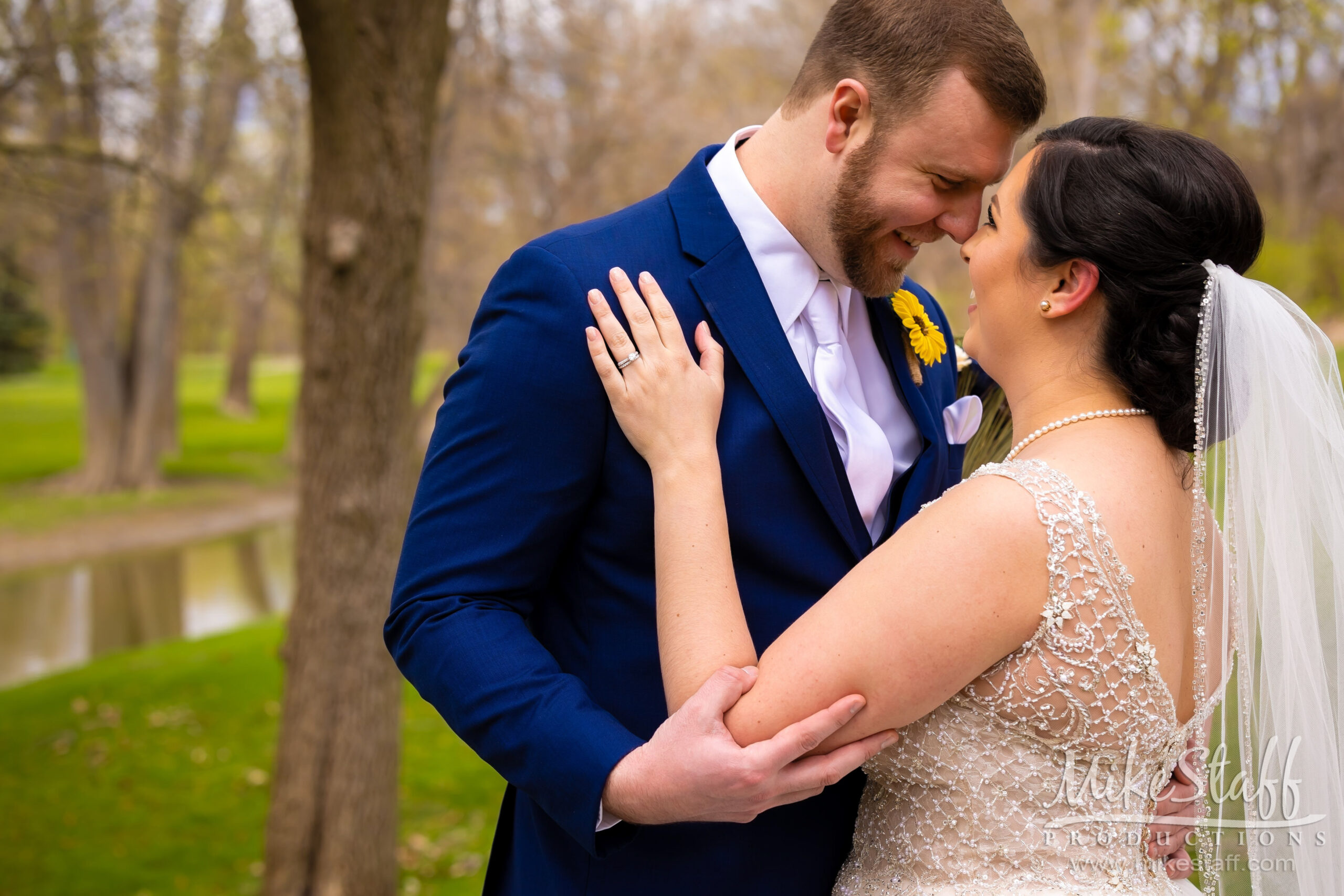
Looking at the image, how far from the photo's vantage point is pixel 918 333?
2400 millimetres

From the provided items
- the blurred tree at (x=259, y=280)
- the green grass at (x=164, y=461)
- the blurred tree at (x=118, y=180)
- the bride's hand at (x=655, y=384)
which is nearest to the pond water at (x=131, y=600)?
the green grass at (x=164, y=461)

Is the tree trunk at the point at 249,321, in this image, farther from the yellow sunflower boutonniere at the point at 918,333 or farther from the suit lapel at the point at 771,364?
the suit lapel at the point at 771,364

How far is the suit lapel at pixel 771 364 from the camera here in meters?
2.02

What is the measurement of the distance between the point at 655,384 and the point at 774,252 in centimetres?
50

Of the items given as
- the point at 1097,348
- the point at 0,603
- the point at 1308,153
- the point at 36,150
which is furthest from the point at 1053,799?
the point at 1308,153

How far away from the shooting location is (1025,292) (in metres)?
2.06

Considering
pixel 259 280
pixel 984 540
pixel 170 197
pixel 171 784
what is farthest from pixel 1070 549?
pixel 259 280

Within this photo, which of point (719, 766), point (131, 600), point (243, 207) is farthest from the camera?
point (243, 207)

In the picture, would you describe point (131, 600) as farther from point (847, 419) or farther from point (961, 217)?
point (961, 217)

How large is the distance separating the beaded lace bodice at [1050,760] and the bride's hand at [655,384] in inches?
19.8

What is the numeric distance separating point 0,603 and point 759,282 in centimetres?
1432

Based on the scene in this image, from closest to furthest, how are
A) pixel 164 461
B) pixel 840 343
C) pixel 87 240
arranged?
pixel 840 343, pixel 87 240, pixel 164 461

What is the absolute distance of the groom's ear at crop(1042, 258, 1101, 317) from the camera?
1998 mm

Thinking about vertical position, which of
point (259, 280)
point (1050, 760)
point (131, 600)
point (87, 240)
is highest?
point (87, 240)
